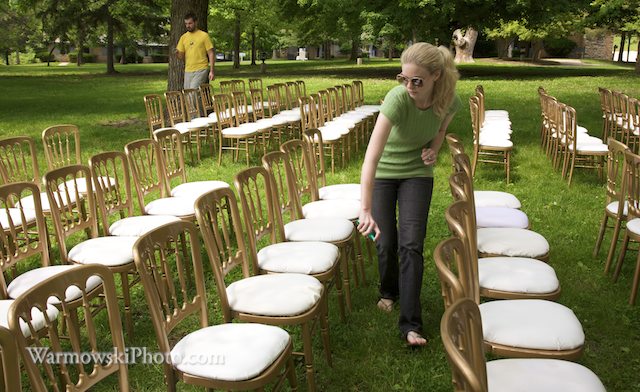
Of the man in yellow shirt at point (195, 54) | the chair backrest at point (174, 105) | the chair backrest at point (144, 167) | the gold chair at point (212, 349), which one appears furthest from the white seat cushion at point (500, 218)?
the man in yellow shirt at point (195, 54)

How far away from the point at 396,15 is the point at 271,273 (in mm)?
19928

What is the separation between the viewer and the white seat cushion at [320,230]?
12.7ft

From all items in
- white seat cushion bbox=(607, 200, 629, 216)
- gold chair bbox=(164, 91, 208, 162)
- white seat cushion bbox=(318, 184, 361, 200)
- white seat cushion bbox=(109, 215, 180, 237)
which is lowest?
white seat cushion bbox=(109, 215, 180, 237)

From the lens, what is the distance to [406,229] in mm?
3439

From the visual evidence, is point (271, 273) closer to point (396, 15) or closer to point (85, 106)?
point (85, 106)

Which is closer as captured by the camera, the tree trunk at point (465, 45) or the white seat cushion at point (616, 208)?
the white seat cushion at point (616, 208)

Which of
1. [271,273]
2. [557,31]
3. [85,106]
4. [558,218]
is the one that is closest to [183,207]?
[271,273]

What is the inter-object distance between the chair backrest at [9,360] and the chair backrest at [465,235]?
4.94ft

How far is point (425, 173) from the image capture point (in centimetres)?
355

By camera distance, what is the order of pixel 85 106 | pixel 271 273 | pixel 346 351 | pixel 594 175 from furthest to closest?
Answer: pixel 85 106 < pixel 594 175 < pixel 346 351 < pixel 271 273

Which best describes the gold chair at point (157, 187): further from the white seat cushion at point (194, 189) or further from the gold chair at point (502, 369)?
the gold chair at point (502, 369)

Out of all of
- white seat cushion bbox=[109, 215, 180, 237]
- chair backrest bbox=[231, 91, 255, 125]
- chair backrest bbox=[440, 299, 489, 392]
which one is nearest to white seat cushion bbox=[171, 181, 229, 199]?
white seat cushion bbox=[109, 215, 180, 237]

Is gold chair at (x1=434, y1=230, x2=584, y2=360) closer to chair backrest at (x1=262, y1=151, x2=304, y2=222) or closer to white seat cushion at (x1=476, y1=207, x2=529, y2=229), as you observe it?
white seat cushion at (x1=476, y1=207, x2=529, y2=229)

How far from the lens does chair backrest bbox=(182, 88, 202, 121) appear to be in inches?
365
